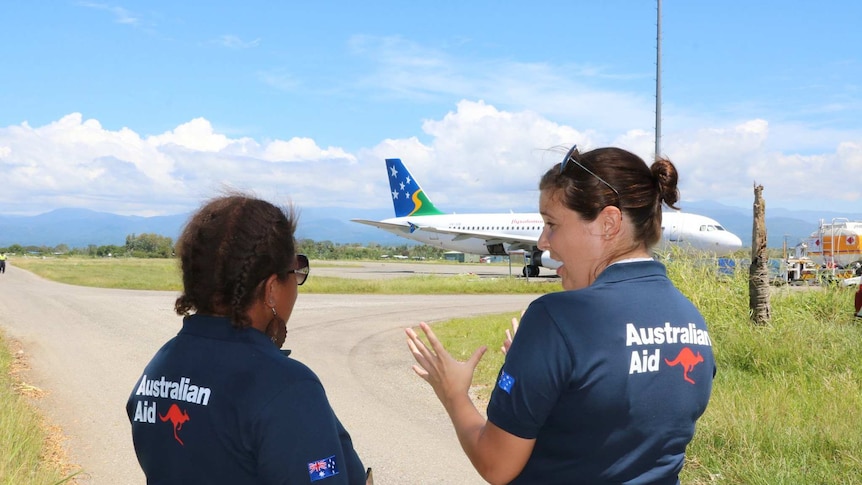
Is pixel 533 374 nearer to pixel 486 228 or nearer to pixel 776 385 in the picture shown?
pixel 776 385

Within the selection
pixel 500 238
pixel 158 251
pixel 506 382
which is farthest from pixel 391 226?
pixel 158 251

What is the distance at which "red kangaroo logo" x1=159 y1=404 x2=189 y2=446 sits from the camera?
1897 mm

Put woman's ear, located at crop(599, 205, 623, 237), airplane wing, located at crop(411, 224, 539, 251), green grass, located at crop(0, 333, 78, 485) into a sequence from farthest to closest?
airplane wing, located at crop(411, 224, 539, 251), green grass, located at crop(0, 333, 78, 485), woman's ear, located at crop(599, 205, 623, 237)

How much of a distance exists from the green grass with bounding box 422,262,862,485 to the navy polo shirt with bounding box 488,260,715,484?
11.0 feet

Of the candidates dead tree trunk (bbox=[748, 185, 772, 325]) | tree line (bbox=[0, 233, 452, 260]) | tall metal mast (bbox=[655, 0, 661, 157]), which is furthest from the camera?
tree line (bbox=[0, 233, 452, 260])

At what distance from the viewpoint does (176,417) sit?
1911mm

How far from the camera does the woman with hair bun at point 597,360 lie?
186cm

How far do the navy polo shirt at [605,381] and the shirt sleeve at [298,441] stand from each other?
Result: 439 mm

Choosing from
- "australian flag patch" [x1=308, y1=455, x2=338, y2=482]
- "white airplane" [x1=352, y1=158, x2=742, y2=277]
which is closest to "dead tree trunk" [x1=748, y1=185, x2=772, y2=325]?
"australian flag patch" [x1=308, y1=455, x2=338, y2=482]

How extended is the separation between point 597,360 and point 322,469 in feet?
2.37

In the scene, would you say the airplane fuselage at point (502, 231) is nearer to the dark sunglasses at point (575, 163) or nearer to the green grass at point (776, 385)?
the green grass at point (776, 385)

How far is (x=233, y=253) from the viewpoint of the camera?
6.52ft

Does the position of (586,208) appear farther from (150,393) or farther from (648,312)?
(150,393)

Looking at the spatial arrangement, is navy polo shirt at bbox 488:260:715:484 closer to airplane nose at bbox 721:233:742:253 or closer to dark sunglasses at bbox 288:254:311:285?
dark sunglasses at bbox 288:254:311:285
